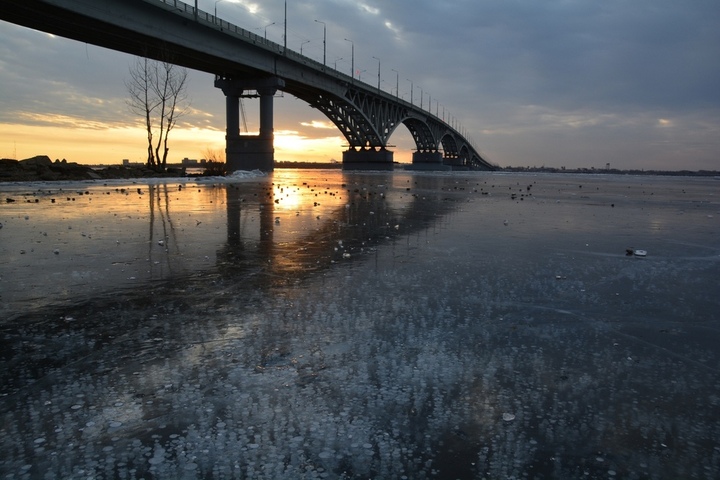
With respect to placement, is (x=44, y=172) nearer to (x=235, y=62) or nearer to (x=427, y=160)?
(x=235, y=62)

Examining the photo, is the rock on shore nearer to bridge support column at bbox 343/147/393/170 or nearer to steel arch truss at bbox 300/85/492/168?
steel arch truss at bbox 300/85/492/168

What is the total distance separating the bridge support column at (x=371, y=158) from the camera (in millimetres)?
85375

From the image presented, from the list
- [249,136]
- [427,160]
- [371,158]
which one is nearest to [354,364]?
[249,136]

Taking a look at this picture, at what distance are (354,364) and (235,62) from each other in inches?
1758

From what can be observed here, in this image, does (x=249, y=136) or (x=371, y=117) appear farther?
(x=371, y=117)

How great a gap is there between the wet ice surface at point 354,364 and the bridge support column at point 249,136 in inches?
1753

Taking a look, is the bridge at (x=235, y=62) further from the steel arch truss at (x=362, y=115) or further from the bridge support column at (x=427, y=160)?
the bridge support column at (x=427, y=160)

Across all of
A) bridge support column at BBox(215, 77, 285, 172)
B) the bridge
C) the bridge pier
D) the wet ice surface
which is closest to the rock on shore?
the bridge

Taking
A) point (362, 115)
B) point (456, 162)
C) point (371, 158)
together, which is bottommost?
point (371, 158)

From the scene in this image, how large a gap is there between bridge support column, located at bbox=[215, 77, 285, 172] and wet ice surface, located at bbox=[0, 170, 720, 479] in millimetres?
44526

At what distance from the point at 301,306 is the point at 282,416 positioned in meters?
1.88

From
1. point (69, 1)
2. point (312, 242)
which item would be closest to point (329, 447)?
point (312, 242)

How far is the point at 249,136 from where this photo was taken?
50.1 metres

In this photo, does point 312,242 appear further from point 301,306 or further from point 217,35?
point 217,35
